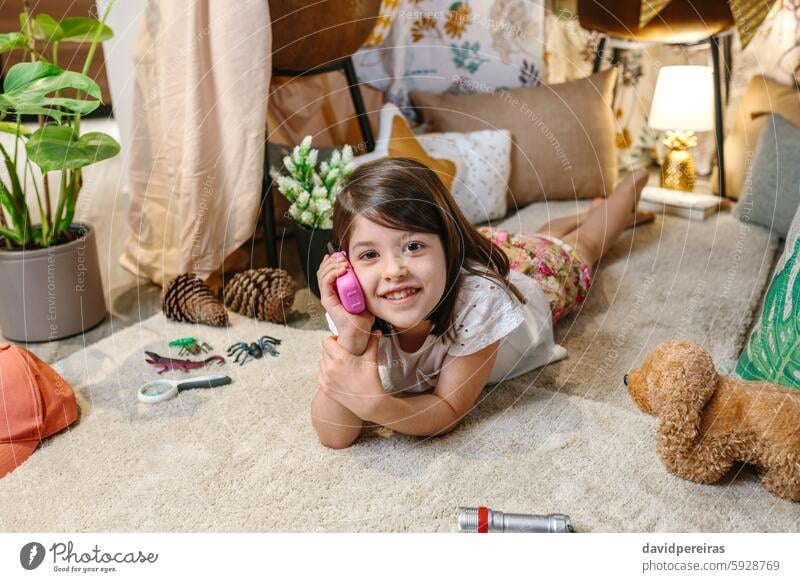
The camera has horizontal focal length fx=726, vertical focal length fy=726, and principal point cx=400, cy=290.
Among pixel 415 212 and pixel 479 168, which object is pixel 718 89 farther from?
pixel 415 212

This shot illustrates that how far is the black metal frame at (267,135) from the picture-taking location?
4.32 feet

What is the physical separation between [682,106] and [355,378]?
130 cm

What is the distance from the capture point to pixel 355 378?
34.2 inches

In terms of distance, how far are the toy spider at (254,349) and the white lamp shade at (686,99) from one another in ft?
3.87

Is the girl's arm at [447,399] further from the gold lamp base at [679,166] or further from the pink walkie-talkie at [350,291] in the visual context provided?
the gold lamp base at [679,166]

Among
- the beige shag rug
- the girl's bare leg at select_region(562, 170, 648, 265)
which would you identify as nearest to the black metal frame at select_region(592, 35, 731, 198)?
the girl's bare leg at select_region(562, 170, 648, 265)

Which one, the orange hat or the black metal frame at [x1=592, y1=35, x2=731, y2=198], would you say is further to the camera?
the black metal frame at [x1=592, y1=35, x2=731, y2=198]

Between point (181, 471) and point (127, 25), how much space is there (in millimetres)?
1109

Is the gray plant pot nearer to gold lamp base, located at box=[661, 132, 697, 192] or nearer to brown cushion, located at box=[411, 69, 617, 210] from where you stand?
brown cushion, located at box=[411, 69, 617, 210]

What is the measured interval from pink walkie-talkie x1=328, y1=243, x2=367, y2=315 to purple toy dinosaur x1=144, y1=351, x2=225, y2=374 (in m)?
0.37

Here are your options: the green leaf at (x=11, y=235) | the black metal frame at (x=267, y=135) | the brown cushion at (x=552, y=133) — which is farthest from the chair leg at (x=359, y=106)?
the green leaf at (x=11, y=235)

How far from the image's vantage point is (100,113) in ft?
8.65

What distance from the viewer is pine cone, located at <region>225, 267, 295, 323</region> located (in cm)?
121
